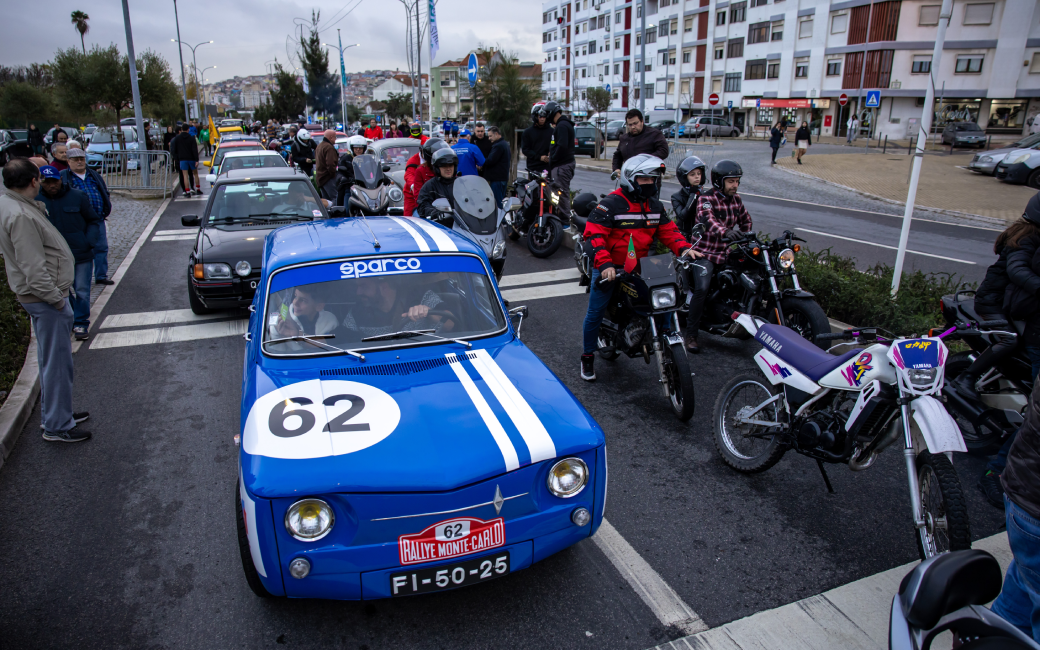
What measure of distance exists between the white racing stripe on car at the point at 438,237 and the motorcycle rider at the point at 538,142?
259 inches

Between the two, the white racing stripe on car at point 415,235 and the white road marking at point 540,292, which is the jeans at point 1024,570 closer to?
the white racing stripe on car at point 415,235

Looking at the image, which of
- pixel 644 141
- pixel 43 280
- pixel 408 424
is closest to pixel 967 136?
pixel 644 141

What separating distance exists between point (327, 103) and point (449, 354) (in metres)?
70.0

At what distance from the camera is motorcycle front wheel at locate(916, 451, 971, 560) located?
2.99m

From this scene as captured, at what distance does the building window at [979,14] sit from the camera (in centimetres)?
4259

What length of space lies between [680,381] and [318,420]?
297cm

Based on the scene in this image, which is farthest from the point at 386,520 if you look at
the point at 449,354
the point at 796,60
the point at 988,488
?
the point at 796,60

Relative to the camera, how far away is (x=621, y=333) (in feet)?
19.6

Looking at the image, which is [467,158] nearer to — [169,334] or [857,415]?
[169,334]

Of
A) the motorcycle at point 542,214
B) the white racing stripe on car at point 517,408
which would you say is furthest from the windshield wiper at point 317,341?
the motorcycle at point 542,214

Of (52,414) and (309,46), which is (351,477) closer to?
(52,414)

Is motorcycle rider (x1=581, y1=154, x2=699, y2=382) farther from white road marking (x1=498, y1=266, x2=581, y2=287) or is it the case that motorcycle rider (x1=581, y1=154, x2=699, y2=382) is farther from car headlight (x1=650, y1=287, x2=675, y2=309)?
white road marking (x1=498, y1=266, x2=581, y2=287)

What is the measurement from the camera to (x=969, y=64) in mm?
43844

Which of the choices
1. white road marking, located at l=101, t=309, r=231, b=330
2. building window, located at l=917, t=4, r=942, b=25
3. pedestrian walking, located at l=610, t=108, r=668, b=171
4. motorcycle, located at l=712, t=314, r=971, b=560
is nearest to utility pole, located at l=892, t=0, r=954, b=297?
pedestrian walking, located at l=610, t=108, r=668, b=171
